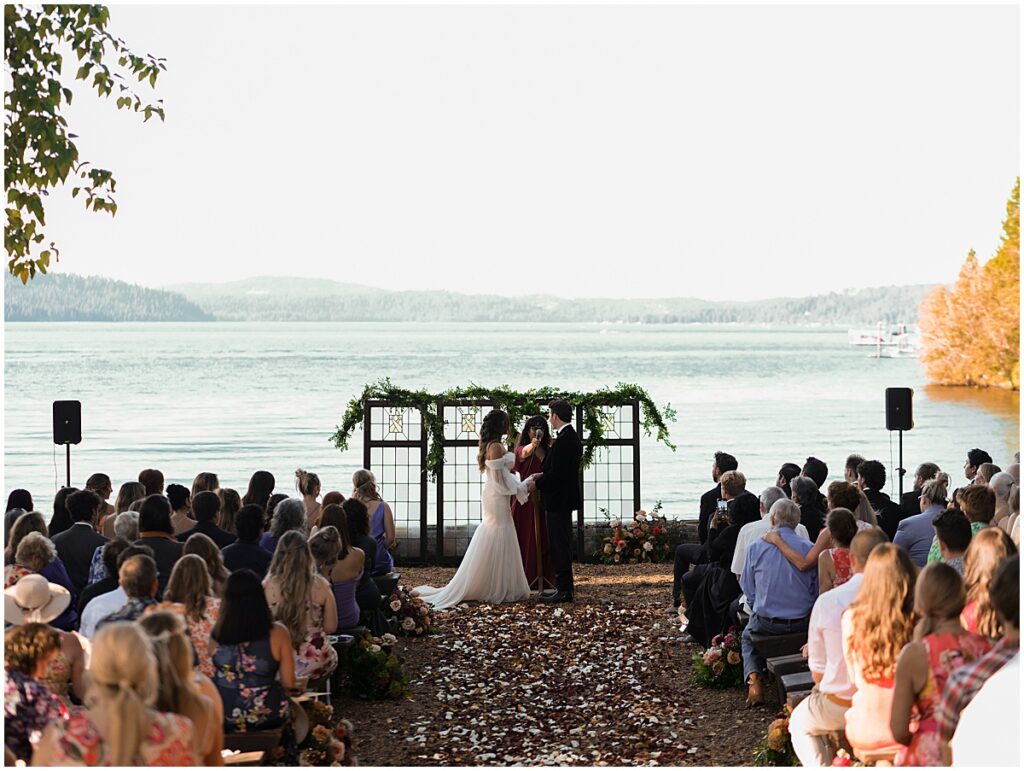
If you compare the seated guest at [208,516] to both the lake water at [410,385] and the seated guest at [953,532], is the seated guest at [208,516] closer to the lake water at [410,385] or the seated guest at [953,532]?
the seated guest at [953,532]

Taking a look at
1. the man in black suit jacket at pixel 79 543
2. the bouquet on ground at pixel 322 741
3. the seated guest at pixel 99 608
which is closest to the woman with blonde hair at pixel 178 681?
the seated guest at pixel 99 608

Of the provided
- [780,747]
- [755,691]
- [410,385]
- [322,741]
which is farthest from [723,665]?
[410,385]

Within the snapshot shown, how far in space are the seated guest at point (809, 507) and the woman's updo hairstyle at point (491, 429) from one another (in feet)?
11.1

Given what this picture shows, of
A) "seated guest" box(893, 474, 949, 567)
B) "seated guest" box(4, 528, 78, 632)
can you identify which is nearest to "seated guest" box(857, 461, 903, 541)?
"seated guest" box(893, 474, 949, 567)

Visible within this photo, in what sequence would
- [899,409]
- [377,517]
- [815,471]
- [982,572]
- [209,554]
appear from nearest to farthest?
[982,572]
[209,554]
[815,471]
[377,517]
[899,409]

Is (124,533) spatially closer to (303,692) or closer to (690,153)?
(303,692)

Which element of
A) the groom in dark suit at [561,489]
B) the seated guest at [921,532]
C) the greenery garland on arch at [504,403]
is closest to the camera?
the seated guest at [921,532]

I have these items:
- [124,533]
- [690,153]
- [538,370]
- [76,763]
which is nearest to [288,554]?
[124,533]

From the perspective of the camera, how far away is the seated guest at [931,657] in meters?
4.83

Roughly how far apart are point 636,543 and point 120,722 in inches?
371

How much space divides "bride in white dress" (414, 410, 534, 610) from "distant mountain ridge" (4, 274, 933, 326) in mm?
108151

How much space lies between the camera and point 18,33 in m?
6.52

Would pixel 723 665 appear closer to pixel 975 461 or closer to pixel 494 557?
pixel 494 557

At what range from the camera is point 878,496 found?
938cm
